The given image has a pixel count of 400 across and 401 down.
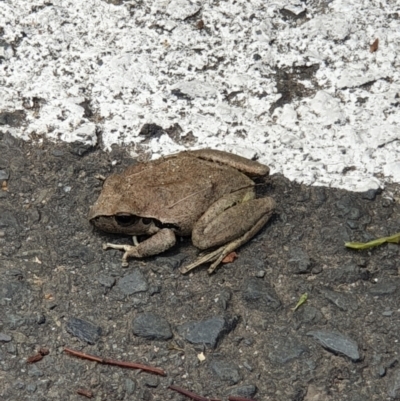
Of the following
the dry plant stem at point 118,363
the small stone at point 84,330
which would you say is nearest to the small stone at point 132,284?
the small stone at point 84,330

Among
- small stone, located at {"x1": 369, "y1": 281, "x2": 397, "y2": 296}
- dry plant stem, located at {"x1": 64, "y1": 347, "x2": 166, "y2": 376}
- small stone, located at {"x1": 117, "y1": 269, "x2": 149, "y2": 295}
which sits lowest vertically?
small stone, located at {"x1": 369, "y1": 281, "x2": 397, "y2": 296}

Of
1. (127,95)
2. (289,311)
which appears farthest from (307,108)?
(289,311)

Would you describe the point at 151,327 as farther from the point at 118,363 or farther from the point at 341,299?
the point at 341,299

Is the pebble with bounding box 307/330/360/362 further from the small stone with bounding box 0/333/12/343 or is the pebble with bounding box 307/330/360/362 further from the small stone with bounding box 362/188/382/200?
the small stone with bounding box 0/333/12/343

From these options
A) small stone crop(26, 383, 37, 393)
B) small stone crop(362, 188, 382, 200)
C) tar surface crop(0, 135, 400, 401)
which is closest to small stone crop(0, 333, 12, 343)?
tar surface crop(0, 135, 400, 401)

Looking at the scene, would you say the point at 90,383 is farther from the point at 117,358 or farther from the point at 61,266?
the point at 61,266

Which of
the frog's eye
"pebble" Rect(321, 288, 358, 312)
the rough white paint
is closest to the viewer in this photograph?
"pebble" Rect(321, 288, 358, 312)
